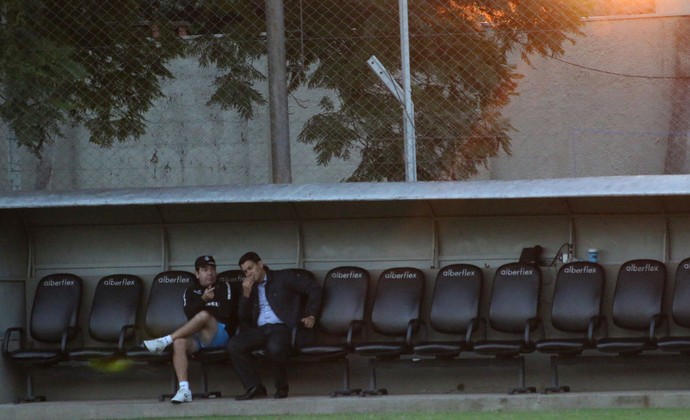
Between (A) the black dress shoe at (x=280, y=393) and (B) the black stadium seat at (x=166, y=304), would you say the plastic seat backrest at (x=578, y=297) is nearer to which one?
(A) the black dress shoe at (x=280, y=393)

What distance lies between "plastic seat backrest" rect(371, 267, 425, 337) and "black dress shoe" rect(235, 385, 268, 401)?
1.10m

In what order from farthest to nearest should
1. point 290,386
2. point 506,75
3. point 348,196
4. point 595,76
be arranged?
point 595,76 < point 506,75 < point 290,386 < point 348,196

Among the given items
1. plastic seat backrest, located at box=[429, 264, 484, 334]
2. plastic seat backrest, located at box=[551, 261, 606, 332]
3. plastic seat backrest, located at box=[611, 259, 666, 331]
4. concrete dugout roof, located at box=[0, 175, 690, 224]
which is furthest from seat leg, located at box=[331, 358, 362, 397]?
plastic seat backrest, located at box=[611, 259, 666, 331]

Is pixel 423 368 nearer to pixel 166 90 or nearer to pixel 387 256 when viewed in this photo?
pixel 387 256

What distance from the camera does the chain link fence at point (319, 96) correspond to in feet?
46.9

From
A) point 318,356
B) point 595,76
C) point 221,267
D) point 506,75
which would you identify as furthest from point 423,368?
point 595,76

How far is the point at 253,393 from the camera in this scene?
1315 centimetres

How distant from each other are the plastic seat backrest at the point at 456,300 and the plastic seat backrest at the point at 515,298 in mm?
157

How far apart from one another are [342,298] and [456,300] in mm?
988

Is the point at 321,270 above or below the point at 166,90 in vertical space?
below

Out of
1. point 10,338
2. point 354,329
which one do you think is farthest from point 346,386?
point 10,338

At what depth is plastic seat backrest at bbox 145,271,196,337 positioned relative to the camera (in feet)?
46.0

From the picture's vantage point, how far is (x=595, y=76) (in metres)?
16.2

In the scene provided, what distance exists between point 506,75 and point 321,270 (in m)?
2.66
